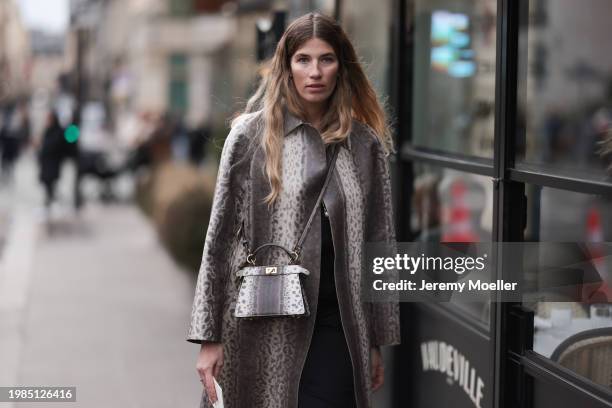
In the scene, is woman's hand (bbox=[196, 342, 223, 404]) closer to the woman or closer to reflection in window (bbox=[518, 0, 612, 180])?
the woman

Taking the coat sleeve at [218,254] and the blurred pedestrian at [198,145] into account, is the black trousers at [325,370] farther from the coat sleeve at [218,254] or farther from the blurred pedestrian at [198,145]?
the blurred pedestrian at [198,145]

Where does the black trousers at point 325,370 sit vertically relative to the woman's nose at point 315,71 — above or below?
below

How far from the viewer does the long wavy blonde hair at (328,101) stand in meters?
3.24

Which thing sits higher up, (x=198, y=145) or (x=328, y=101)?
(x=198, y=145)

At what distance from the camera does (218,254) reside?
10.7 ft

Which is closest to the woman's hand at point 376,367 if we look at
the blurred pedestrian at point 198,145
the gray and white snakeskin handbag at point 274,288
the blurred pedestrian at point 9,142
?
the gray and white snakeskin handbag at point 274,288

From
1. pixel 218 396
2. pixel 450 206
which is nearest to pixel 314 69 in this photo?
pixel 218 396

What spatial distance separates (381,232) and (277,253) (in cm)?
36

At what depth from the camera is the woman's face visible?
323 centimetres

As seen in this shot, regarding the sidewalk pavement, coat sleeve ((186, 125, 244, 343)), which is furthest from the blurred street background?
coat sleeve ((186, 125, 244, 343))

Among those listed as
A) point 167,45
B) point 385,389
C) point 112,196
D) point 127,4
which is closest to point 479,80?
point 385,389

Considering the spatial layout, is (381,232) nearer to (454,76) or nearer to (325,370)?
(325,370)

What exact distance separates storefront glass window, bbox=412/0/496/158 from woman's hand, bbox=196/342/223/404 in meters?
1.94

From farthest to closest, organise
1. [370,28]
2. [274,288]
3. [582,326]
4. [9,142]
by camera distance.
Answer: [9,142] < [370,28] < [582,326] < [274,288]
